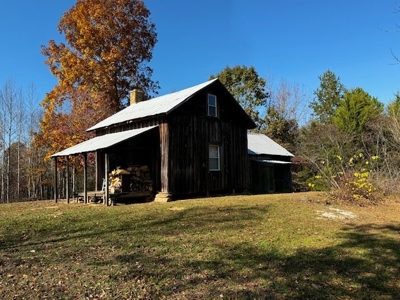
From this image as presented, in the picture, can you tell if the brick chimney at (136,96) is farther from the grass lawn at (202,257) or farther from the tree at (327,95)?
the tree at (327,95)

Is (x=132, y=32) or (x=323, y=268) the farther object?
(x=132, y=32)

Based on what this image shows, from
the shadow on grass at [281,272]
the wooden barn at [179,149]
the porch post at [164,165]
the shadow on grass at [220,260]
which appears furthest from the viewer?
the wooden barn at [179,149]

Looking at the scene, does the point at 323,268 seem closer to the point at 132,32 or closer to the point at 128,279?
the point at 128,279

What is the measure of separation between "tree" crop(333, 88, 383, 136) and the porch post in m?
17.3

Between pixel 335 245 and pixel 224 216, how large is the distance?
398 cm

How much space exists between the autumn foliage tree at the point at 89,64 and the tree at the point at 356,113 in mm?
17917

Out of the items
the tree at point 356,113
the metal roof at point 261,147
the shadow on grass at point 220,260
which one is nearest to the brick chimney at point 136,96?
the metal roof at point 261,147

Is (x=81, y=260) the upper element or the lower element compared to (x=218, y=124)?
lower

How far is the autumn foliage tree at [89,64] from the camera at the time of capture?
79.6 ft

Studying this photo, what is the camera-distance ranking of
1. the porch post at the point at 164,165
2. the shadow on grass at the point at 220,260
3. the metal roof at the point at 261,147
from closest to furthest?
the shadow on grass at the point at 220,260 → the porch post at the point at 164,165 → the metal roof at the point at 261,147

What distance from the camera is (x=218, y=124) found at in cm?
1784

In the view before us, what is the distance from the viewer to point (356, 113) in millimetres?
26469

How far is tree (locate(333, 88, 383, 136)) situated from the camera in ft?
85.3

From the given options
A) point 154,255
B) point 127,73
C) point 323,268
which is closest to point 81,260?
point 154,255
